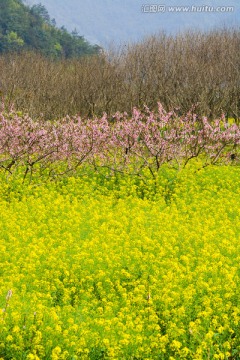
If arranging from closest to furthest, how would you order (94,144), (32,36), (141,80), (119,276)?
(119,276) < (94,144) < (141,80) < (32,36)

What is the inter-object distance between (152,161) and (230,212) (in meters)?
6.88

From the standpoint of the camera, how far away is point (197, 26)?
49.8m

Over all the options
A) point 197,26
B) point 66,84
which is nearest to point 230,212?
point 66,84

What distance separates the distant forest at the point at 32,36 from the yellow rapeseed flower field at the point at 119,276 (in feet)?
177

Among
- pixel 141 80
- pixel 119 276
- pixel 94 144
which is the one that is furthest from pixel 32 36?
pixel 119 276

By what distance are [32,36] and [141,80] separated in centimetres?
3588

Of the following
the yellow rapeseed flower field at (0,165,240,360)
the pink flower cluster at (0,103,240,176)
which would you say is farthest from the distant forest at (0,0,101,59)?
the yellow rapeseed flower field at (0,165,240,360)

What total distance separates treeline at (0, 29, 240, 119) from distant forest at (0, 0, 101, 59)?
2032cm

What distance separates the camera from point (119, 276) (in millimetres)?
10812

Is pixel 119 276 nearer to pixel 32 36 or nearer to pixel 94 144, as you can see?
pixel 94 144

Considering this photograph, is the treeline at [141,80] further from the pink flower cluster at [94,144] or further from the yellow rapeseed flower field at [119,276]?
the yellow rapeseed flower field at [119,276]

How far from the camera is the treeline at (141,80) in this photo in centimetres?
3438

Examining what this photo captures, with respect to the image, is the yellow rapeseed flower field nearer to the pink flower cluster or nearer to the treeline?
the pink flower cluster

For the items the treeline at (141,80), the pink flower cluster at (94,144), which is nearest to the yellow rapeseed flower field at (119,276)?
the pink flower cluster at (94,144)
